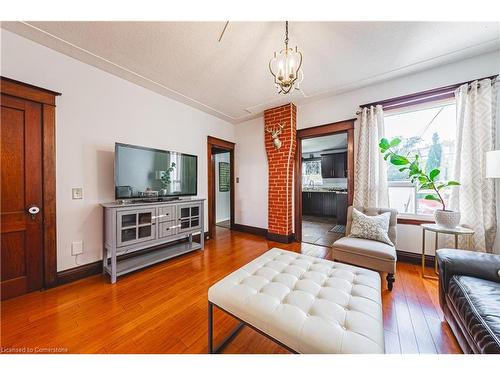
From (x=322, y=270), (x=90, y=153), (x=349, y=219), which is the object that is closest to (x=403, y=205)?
(x=349, y=219)

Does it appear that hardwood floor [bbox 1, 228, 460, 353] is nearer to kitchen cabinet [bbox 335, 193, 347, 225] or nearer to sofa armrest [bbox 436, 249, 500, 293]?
sofa armrest [bbox 436, 249, 500, 293]

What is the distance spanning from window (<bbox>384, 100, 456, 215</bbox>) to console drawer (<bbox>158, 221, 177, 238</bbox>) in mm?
3267

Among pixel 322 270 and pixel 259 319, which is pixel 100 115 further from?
pixel 322 270

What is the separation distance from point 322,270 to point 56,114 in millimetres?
3081

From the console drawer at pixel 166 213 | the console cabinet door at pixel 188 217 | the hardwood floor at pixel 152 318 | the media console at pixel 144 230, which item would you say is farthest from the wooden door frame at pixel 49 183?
the console cabinet door at pixel 188 217

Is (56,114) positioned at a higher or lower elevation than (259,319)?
higher

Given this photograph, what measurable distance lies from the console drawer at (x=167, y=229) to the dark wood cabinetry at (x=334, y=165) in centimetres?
541

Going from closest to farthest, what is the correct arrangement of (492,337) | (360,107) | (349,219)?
(492,337) → (349,219) → (360,107)

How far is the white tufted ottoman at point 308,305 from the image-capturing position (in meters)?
0.80

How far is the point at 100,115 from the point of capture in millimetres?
2271

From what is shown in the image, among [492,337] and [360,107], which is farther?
[360,107]

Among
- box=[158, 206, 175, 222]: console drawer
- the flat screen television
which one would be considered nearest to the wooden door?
the flat screen television

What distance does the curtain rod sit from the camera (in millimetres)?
2201

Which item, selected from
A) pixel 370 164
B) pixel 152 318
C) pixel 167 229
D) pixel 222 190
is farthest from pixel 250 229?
pixel 152 318
